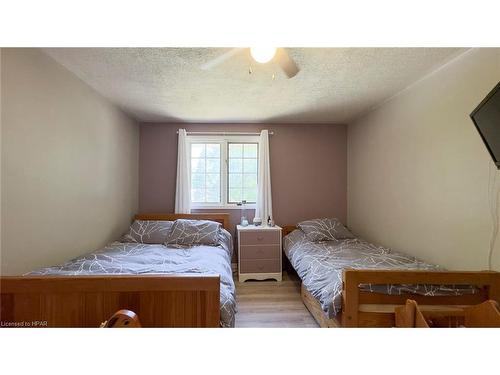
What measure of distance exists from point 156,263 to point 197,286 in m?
1.03

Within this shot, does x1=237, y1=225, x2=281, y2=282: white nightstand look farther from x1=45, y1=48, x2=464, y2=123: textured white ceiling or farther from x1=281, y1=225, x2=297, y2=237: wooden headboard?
x1=45, y1=48, x2=464, y2=123: textured white ceiling

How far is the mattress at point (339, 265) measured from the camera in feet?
5.18

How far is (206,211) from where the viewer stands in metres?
3.59

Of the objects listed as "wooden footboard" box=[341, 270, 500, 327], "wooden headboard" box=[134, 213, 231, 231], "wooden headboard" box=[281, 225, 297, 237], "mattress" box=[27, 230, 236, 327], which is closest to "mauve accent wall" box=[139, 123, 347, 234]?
"wooden headboard" box=[281, 225, 297, 237]

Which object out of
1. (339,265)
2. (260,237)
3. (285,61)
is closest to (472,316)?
(339,265)

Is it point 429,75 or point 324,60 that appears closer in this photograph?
point 324,60

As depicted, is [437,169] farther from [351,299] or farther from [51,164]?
[51,164]

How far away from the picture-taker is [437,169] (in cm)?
200

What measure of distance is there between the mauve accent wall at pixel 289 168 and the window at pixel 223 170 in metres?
0.19

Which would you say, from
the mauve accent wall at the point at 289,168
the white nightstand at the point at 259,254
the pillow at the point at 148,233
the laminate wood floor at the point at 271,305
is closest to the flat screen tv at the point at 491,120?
the laminate wood floor at the point at 271,305

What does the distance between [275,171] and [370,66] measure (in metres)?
1.95
